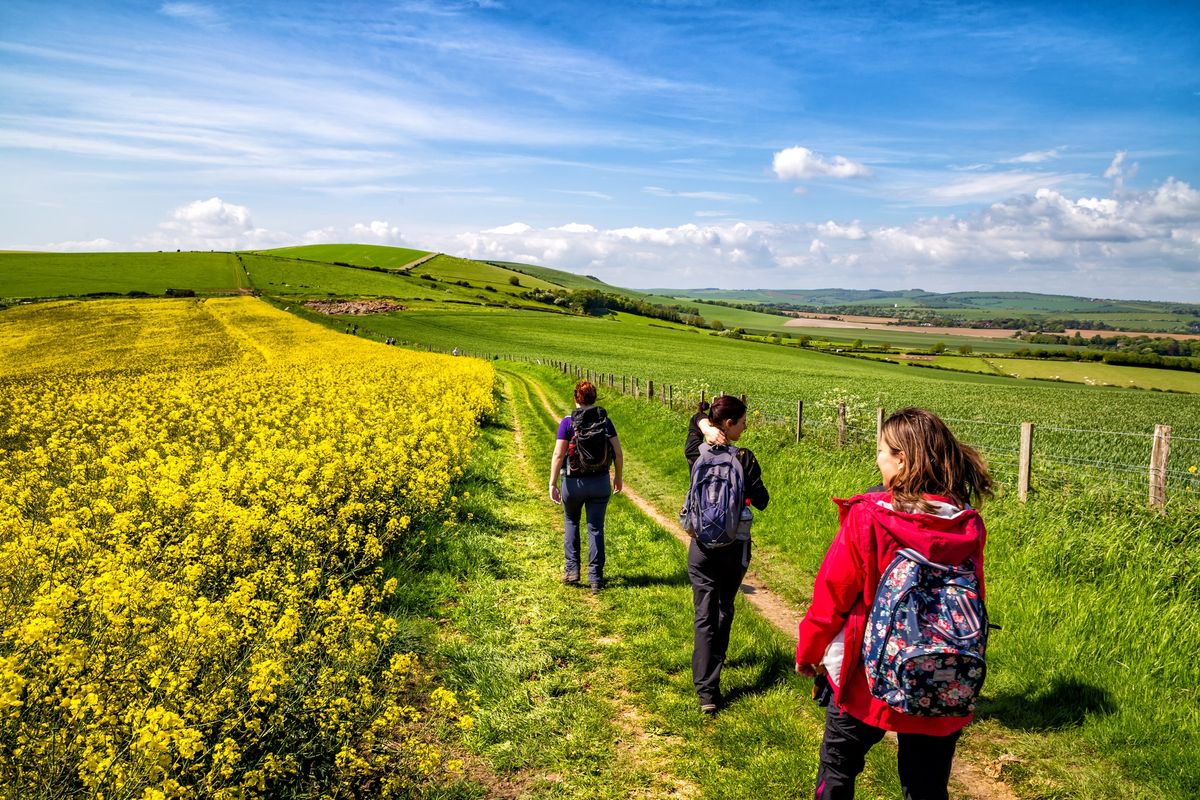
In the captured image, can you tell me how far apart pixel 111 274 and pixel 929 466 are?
10264 centimetres

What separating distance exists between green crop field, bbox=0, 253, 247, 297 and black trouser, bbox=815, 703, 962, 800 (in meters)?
83.2

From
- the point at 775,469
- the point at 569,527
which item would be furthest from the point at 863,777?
the point at 775,469

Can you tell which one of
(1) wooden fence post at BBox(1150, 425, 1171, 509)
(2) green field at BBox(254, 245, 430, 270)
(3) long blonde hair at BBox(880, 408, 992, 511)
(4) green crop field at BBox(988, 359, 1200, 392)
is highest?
(2) green field at BBox(254, 245, 430, 270)

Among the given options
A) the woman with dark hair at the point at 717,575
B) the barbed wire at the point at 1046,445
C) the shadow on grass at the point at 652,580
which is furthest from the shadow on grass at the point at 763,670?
the barbed wire at the point at 1046,445

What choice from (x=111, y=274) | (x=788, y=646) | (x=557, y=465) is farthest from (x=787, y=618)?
(x=111, y=274)

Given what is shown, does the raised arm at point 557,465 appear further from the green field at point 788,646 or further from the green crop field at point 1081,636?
the green crop field at point 1081,636

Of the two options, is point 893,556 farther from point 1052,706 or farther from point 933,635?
point 1052,706

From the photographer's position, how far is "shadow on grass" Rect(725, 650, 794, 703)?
17.2 ft

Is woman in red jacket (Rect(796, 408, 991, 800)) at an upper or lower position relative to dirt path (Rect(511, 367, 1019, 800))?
upper

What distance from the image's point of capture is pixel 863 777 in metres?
4.22

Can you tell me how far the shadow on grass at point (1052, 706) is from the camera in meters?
4.75

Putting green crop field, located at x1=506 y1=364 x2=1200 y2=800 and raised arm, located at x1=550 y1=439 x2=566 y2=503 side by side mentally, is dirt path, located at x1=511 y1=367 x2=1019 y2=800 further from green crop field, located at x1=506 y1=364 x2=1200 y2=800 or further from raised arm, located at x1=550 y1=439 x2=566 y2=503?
raised arm, located at x1=550 y1=439 x2=566 y2=503

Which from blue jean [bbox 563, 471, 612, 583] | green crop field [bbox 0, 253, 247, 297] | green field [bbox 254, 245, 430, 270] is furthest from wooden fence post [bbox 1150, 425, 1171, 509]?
green field [bbox 254, 245, 430, 270]

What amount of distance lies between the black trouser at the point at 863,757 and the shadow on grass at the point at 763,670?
74.5 inches
